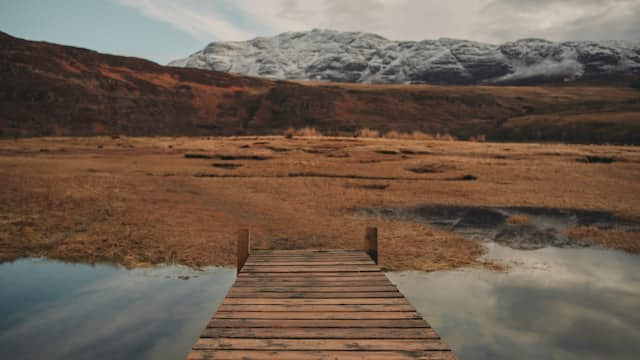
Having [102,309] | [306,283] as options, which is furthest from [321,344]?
[102,309]

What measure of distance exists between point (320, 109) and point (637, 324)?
134 feet

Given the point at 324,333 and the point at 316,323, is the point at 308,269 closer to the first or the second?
the point at 316,323

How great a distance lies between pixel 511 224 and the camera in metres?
11.6

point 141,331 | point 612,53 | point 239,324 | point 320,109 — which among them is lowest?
point 141,331

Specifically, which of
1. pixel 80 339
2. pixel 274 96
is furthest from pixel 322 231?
pixel 274 96

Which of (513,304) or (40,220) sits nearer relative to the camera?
(513,304)

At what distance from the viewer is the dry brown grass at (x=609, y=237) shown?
31.3 feet

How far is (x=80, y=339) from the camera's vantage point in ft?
18.1

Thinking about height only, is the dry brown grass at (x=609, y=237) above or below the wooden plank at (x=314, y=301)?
below

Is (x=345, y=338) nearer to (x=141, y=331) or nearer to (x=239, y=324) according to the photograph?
(x=239, y=324)

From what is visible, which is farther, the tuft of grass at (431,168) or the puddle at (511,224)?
the tuft of grass at (431,168)

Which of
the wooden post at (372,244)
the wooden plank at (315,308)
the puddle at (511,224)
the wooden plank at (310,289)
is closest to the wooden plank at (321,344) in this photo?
the wooden plank at (315,308)

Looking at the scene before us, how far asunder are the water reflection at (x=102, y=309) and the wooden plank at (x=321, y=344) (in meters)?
1.75

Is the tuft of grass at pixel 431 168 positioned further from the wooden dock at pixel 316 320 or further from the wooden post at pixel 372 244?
the wooden dock at pixel 316 320
